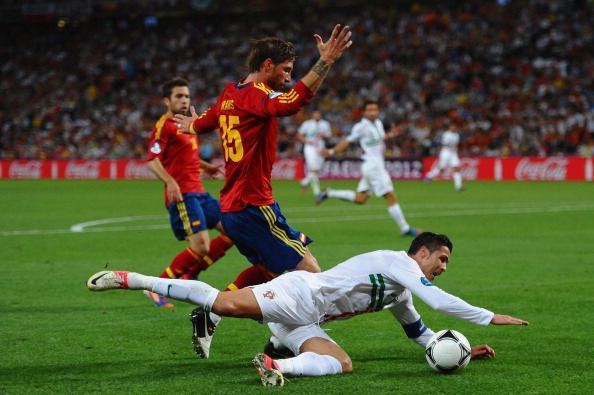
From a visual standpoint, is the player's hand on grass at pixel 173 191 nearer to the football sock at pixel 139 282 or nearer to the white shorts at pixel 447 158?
the football sock at pixel 139 282

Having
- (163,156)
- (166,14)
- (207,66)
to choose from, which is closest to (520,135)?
(207,66)

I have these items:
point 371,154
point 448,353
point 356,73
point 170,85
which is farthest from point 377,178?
point 356,73

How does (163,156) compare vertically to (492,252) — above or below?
above

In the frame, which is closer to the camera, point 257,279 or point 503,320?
point 503,320

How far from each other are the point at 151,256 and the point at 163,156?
446 cm

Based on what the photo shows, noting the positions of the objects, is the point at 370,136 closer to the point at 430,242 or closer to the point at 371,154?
the point at 371,154

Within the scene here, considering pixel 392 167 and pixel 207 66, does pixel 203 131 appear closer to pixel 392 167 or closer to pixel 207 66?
pixel 392 167

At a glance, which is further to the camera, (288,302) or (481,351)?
(481,351)

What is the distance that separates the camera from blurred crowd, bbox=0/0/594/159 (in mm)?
42594

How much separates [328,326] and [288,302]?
2333 mm

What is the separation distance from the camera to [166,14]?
5809 cm

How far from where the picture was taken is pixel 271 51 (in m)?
7.66

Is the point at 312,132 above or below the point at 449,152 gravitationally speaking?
above

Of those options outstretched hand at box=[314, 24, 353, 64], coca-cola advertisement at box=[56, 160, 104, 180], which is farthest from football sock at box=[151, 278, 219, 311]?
coca-cola advertisement at box=[56, 160, 104, 180]
